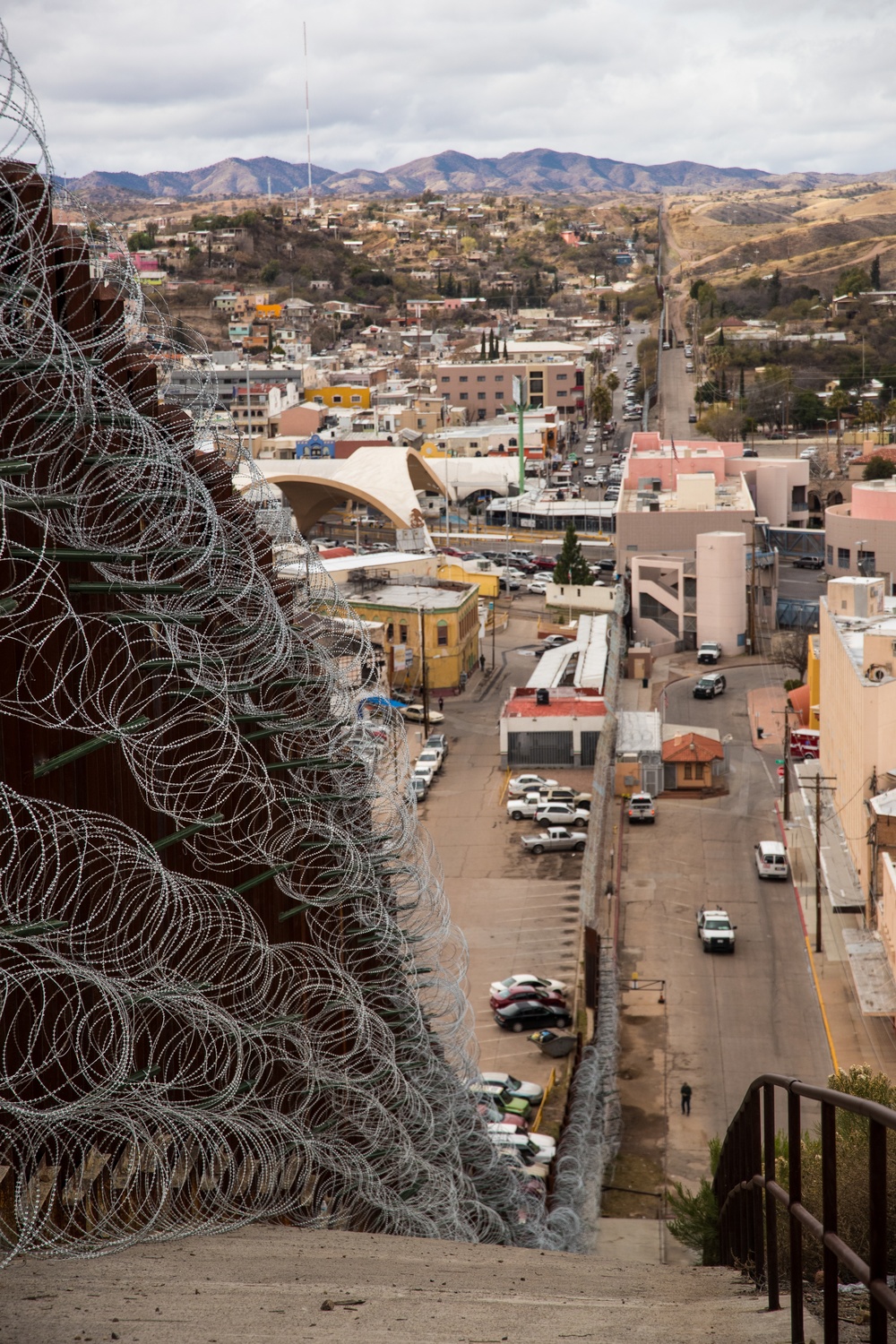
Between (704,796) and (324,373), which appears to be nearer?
(704,796)

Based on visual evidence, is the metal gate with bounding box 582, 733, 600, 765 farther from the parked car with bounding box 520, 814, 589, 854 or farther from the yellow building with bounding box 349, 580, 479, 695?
the yellow building with bounding box 349, 580, 479, 695

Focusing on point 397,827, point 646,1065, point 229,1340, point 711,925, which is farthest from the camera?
point 711,925

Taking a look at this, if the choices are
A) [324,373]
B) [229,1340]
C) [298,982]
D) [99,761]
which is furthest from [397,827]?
[324,373]

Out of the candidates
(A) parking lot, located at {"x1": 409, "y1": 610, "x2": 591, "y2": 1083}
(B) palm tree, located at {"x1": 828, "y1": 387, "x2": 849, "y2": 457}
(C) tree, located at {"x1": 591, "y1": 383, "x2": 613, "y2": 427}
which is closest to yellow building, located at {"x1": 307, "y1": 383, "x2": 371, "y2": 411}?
(C) tree, located at {"x1": 591, "y1": 383, "x2": 613, "y2": 427}

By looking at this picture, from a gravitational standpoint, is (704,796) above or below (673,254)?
below

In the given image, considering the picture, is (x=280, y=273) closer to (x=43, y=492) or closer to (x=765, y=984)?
(x=765, y=984)

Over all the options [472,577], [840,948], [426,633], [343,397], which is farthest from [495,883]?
[343,397]

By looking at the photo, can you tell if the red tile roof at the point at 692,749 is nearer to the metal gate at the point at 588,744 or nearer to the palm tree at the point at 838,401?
the metal gate at the point at 588,744
